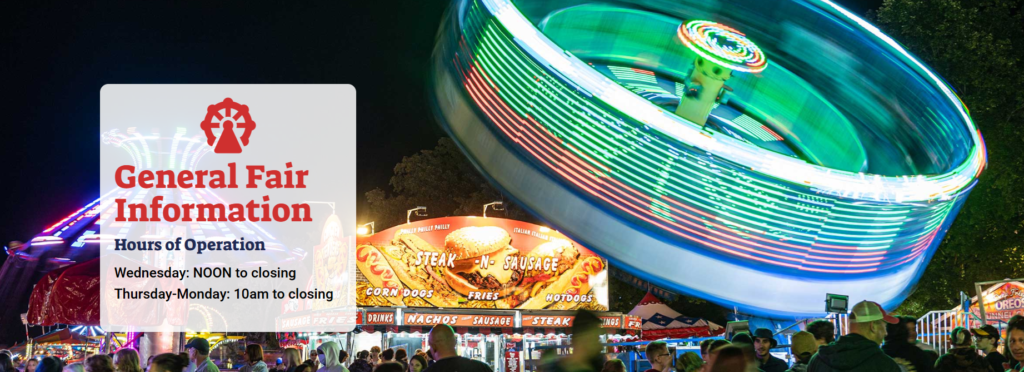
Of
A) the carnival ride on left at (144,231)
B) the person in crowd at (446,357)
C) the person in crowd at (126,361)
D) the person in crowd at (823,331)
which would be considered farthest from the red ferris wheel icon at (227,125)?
the person in crowd at (823,331)

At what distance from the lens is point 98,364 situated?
19.0 feet

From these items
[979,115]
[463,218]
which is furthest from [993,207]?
[463,218]

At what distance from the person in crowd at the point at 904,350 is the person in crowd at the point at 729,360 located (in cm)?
213

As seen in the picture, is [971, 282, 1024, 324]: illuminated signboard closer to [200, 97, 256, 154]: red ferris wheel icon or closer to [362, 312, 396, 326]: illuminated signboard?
[200, 97, 256, 154]: red ferris wheel icon

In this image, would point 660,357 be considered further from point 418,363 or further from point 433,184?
point 433,184

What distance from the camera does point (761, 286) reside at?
1938 cm

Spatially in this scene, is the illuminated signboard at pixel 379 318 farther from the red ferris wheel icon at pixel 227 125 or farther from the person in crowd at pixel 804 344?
the person in crowd at pixel 804 344

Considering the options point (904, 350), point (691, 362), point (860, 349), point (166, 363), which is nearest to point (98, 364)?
point (166, 363)

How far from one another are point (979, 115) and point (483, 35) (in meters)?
13.9

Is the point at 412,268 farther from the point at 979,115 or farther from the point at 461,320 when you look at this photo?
the point at 979,115

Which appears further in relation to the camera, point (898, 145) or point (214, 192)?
point (898, 145)

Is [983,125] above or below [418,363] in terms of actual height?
above

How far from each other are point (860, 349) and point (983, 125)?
20.9 meters

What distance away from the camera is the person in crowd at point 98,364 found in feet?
18.9
